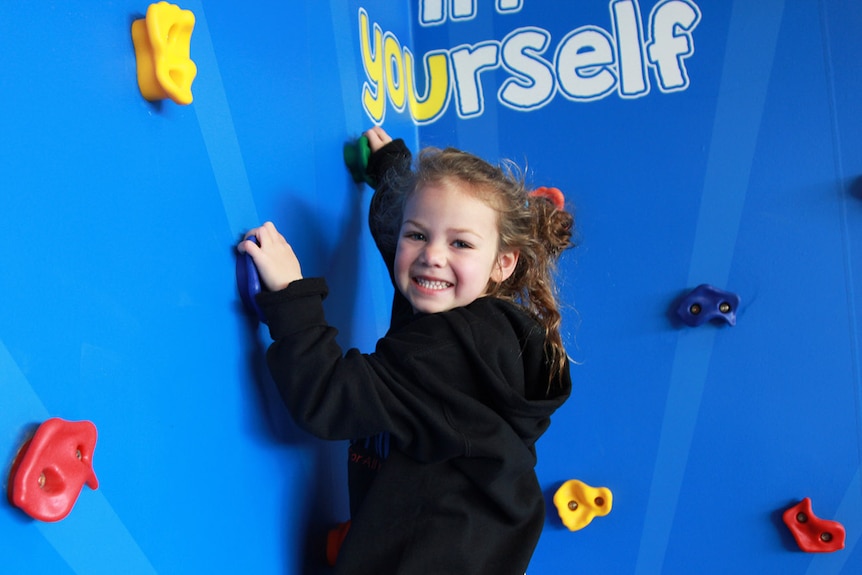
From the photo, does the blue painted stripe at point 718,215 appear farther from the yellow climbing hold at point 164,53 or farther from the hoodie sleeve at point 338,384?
the yellow climbing hold at point 164,53

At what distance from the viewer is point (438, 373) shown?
80 cm

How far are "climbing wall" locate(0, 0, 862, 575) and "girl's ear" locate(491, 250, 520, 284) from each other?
213 mm

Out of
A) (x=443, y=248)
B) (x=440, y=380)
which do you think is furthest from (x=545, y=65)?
(x=440, y=380)

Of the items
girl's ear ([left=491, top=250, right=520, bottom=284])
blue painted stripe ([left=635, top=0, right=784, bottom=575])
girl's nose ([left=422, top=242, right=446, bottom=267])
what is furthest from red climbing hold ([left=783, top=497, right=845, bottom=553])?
girl's nose ([left=422, top=242, right=446, bottom=267])

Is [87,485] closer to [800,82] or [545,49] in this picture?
[545,49]

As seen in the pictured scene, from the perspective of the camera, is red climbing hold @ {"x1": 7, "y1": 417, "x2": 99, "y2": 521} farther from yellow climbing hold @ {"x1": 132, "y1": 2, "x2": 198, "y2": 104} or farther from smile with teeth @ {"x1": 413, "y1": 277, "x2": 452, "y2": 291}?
smile with teeth @ {"x1": 413, "y1": 277, "x2": 452, "y2": 291}

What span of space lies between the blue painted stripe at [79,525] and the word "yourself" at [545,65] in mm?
763

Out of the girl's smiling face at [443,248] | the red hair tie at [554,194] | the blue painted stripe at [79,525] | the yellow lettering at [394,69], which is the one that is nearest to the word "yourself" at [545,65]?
the yellow lettering at [394,69]

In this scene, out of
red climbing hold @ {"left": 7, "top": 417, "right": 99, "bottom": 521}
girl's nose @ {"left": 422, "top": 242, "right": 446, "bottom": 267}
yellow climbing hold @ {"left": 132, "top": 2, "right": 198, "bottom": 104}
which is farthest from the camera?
girl's nose @ {"left": 422, "top": 242, "right": 446, "bottom": 267}

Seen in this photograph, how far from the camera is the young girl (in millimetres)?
755

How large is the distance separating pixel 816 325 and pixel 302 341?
85 cm

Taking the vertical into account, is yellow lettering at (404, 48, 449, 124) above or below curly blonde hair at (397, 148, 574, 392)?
above

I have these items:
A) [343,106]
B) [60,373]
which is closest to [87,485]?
[60,373]

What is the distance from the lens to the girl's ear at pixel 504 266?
974mm
